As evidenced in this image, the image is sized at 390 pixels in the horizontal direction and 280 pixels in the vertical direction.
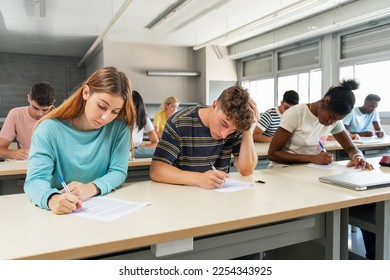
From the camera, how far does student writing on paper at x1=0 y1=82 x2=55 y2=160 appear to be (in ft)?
7.75

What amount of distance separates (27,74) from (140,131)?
22.1 feet

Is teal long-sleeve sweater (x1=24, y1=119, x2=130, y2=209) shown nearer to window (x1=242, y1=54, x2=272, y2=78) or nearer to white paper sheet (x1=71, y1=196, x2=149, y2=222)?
white paper sheet (x1=71, y1=196, x2=149, y2=222)

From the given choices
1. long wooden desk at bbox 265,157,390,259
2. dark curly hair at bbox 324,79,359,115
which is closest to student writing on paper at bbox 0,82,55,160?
long wooden desk at bbox 265,157,390,259

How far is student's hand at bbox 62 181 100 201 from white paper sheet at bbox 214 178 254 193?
1.63 ft

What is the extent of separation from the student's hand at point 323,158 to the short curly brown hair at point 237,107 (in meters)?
0.86

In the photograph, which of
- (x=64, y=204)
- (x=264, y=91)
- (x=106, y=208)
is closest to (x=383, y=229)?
(x=106, y=208)

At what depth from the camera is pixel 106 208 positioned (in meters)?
1.12

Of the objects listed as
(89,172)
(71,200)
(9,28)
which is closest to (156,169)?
(89,172)

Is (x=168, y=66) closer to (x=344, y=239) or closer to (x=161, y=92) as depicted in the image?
(x=161, y=92)

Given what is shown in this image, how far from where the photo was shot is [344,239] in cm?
141

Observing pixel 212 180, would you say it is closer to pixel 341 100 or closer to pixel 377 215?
pixel 377 215

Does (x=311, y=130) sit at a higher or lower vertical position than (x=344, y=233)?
higher

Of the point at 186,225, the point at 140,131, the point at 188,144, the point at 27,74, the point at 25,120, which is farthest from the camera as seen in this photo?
the point at 27,74

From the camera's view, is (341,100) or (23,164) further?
(23,164)
